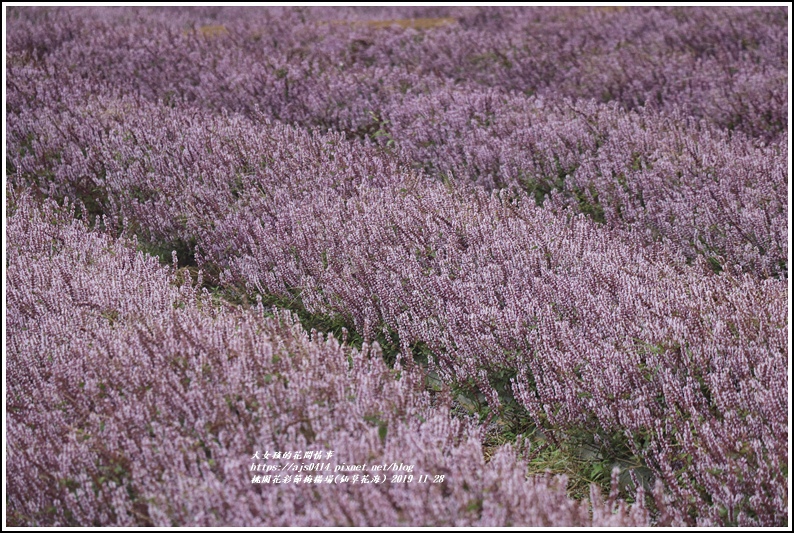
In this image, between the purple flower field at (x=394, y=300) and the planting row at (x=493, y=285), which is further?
the planting row at (x=493, y=285)

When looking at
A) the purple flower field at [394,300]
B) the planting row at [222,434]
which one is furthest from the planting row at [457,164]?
the planting row at [222,434]

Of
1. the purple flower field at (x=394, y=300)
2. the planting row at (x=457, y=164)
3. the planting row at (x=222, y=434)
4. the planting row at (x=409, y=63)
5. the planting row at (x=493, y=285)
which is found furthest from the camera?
the planting row at (x=409, y=63)

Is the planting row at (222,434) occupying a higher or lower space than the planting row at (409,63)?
lower

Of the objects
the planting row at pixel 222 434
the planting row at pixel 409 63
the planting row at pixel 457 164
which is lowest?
the planting row at pixel 222 434

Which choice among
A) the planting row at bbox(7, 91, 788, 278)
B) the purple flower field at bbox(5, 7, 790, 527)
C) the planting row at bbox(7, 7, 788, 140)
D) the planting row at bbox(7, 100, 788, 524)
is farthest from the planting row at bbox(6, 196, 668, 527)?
the planting row at bbox(7, 7, 788, 140)

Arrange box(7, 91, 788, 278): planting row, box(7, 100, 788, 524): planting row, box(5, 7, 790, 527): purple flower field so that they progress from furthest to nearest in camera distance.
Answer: box(7, 91, 788, 278): planting row → box(7, 100, 788, 524): planting row → box(5, 7, 790, 527): purple flower field

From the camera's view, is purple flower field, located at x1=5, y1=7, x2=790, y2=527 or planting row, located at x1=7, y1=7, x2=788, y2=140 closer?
purple flower field, located at x1=5, y1=7, x2=790, y2=527

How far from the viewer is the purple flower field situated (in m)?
2.26

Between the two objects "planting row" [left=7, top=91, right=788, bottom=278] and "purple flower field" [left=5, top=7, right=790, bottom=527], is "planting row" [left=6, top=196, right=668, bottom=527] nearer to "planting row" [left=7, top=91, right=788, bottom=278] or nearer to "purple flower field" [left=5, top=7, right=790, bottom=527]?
"purple flower field" [left=5, top=7, right=790, bottom=527]

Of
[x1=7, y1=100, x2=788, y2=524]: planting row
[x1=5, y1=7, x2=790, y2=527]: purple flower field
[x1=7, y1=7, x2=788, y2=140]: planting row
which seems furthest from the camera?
[x1=7, y1=7, x2=788, y2=140]: planting row

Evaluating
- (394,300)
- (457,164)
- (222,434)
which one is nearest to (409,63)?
(457,164)

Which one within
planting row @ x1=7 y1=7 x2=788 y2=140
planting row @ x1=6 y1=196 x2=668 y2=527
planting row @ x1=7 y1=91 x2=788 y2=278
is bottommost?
planting row @ x1=6 y1=196 x2=668 y2=527

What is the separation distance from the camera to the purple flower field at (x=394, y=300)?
2256 millimetres

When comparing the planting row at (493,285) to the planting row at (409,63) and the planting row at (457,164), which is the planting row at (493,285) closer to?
the planting row at (457,164)
